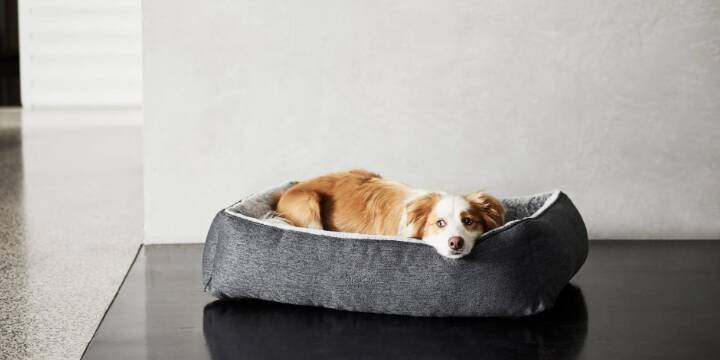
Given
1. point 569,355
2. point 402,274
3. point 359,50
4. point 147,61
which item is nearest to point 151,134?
point 147,61

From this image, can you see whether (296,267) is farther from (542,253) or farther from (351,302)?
(542,253)

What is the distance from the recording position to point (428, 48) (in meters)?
3.35

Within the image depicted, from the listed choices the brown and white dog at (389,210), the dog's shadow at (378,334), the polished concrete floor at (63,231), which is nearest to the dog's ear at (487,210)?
the brown and white dog at (389,210)

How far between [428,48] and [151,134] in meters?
1.11

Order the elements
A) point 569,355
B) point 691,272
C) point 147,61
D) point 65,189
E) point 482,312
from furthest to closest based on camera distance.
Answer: point 65,189
point 147,61
point 691,272
point 482,312
point 569,355

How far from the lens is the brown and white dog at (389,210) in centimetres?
239

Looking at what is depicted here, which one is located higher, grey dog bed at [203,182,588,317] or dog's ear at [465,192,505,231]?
dog's ear at [465,192,505,231]

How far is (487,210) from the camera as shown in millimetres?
2533

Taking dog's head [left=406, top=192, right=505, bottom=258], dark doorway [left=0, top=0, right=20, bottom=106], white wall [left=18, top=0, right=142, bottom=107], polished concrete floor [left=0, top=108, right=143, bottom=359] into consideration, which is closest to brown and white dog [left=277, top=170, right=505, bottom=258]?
dog's head [left=406, top=192, right=505, bottom=258]

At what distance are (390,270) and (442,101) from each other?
115cm

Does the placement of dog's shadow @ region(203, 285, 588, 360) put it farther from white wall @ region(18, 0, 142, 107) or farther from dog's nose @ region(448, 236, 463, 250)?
white wall @ region(18, 0, 142, 107)

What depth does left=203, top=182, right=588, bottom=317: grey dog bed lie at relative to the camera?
7.84 feet

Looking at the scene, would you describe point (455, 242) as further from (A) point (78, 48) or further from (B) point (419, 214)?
(A) point (78, 48)

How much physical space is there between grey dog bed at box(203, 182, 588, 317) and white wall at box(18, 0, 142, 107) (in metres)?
6.74
